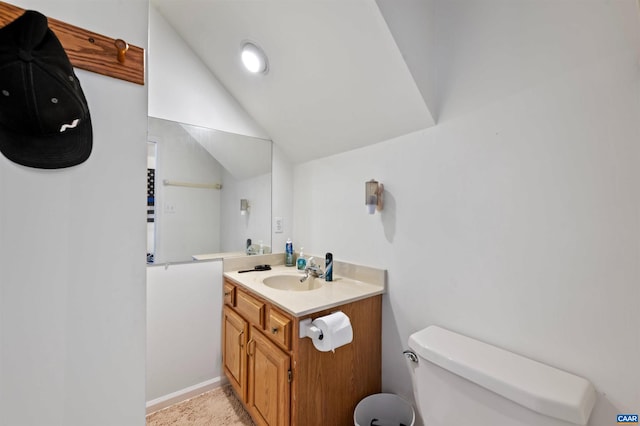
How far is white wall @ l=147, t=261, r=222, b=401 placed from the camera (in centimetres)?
170

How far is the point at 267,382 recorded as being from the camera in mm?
1363

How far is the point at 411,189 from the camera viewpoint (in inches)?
55.2

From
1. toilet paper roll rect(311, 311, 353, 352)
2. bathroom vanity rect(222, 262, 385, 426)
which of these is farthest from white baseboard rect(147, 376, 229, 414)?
toilet paper roll rect(311, 311, 353, 352)

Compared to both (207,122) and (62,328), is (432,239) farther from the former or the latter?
(207,122)

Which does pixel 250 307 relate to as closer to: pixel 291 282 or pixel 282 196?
pixel 291 282

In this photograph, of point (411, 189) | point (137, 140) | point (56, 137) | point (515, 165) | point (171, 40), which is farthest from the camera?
point (171, 40)

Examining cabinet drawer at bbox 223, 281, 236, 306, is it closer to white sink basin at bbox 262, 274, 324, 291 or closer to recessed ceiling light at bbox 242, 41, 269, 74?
white sink basin at bbox 262, 274, 324, 291

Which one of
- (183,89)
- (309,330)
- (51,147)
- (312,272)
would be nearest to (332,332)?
(309,330)

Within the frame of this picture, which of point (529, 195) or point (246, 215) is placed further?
point (246, 215)

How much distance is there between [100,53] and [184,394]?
2.05 m

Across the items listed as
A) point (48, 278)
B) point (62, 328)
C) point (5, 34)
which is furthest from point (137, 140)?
point (62, 328)

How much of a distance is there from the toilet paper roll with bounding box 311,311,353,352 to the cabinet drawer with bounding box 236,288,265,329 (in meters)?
0.39

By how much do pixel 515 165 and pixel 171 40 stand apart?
2238mm

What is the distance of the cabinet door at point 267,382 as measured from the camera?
48.3 inches
